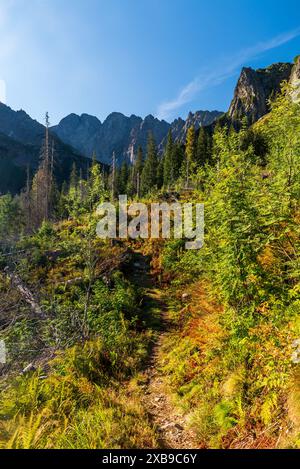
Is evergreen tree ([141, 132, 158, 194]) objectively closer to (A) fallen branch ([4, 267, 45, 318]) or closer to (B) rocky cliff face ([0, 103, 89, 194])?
(A) fallen branch ([4, 267, 45, 318])

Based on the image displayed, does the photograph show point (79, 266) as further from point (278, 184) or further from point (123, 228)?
point (278, 184)

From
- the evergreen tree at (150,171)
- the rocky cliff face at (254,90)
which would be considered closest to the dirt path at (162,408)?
the evergreen tree at (150,171)

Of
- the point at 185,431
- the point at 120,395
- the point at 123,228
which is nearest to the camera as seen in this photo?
the point at 185,431

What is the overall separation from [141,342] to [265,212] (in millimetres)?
Answer: 6384

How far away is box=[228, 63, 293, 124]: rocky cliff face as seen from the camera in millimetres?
117562

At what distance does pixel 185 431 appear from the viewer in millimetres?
4934

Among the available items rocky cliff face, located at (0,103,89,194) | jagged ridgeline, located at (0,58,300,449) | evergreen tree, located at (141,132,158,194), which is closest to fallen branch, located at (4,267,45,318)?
jagged ridgeline, located at (0,58,300,449)

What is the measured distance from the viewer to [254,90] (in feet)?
403

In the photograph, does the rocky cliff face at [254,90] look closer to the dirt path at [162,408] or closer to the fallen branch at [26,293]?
the fallen branch at [26,293]

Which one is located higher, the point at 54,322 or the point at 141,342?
the point at 54,322

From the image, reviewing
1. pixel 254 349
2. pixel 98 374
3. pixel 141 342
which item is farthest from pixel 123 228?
pixel 254 349

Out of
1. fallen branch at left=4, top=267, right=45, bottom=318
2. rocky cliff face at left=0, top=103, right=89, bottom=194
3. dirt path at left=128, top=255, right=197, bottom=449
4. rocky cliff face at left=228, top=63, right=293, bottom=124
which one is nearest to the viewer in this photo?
dirt path at left=128, top=255, right=197, bottom=449

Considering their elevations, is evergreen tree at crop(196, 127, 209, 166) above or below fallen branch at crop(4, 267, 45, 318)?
above

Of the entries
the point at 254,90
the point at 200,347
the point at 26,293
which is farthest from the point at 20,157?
the point at 200,347
